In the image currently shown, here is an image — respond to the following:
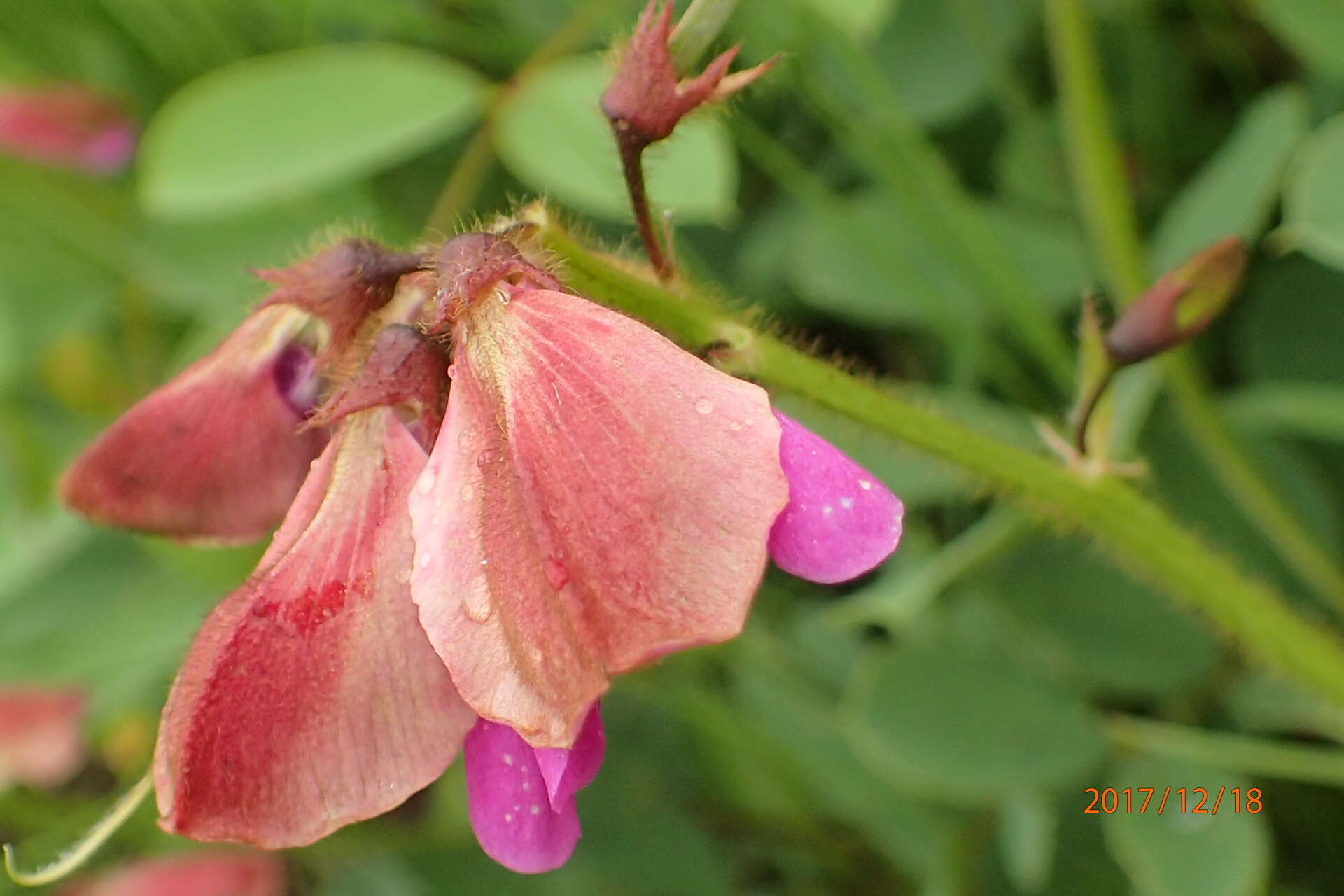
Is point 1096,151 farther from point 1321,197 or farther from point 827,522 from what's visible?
point 827,522

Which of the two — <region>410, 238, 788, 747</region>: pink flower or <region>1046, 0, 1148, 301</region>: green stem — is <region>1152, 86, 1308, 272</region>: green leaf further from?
<region>410, 238, 788, 747</region>: pink flower

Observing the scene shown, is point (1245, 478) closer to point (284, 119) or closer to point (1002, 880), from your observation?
point (1002, 880)

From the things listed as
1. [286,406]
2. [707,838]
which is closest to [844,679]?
[707,838]

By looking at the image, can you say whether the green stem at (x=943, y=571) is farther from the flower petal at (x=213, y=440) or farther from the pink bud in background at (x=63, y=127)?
the pink bud in background at (x=63, y=127)

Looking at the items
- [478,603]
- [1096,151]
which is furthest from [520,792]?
[1096,151]

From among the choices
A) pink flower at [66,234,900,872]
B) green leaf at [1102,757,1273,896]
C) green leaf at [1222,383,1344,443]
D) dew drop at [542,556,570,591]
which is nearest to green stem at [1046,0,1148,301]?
green leaf at [1222,383,1344,443]
